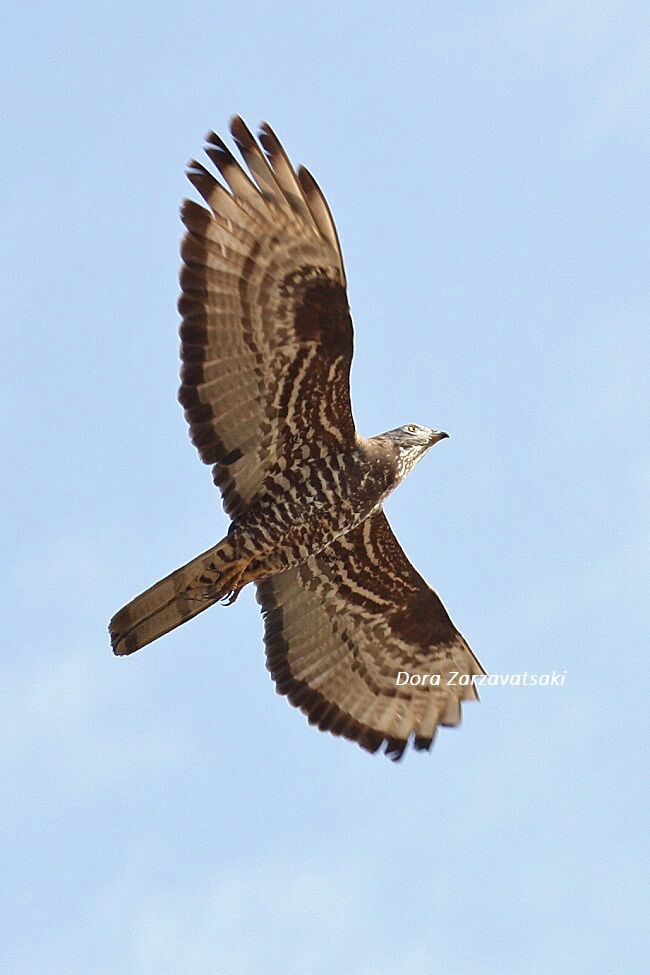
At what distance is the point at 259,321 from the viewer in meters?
13.3

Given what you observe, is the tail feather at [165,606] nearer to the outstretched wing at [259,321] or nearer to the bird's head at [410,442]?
the outstretched wing at [259,321]

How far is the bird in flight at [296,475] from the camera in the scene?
1291cm

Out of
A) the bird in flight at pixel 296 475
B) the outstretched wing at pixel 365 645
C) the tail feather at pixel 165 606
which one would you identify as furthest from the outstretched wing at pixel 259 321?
the outstretched wing at pixel 365 645

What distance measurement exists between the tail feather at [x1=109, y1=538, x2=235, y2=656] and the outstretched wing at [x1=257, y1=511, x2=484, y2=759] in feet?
5.41

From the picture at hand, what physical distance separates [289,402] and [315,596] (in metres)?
2.47

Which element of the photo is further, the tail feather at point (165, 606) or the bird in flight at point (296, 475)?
the tail feather at point (165, 606)

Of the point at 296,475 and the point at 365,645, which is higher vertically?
the point at 296,475

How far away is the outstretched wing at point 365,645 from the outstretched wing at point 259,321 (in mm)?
1628

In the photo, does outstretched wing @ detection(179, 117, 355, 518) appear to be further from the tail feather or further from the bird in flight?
the tail feather

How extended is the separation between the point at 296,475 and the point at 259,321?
1527mm

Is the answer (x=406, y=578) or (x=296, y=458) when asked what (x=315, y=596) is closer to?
(x=406, y=578)

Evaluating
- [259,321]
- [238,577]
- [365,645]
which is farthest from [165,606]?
[365,645]

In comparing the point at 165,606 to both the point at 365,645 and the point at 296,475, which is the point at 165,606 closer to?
the point at 296,475

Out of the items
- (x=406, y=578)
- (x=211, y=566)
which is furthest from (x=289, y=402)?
(x=406, y=578)
